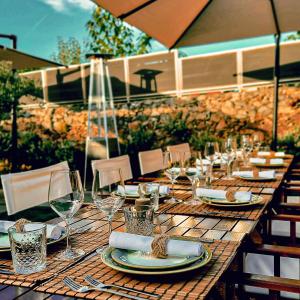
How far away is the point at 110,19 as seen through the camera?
8.10m

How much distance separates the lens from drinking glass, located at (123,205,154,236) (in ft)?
3.81

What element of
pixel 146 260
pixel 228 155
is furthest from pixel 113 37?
pixel 146 260

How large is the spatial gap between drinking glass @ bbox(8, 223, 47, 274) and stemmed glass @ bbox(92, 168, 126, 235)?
0.23m

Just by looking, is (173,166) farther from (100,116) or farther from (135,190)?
(100,116)

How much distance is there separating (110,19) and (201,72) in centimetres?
287

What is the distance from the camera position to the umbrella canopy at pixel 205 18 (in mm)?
3201

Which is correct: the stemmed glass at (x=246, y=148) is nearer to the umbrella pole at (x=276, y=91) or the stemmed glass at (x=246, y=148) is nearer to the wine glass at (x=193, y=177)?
the umbrella pole at (x=276, y=91)

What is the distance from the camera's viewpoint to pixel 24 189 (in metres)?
1.99

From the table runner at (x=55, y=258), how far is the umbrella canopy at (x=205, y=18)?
207 centimetres

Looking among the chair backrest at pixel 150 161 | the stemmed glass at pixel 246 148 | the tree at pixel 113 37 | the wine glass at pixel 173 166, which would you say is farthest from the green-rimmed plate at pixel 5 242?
the tree at pixel 113 37

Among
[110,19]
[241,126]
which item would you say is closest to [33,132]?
[110,19]

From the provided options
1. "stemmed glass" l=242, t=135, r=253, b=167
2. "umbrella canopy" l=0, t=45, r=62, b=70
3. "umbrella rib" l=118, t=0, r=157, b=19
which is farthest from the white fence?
"umbrella rib" l=118, t=0, r=157, b=19

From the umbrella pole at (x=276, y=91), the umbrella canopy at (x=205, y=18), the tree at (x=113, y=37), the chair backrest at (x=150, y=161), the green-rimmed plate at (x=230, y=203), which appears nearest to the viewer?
the green-rimmed plate at (x=230, y=203)

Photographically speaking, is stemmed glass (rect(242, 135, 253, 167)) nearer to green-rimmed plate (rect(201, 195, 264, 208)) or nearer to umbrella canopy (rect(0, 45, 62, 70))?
green-rimmed plate (rect(201, 195, 264, 208))
